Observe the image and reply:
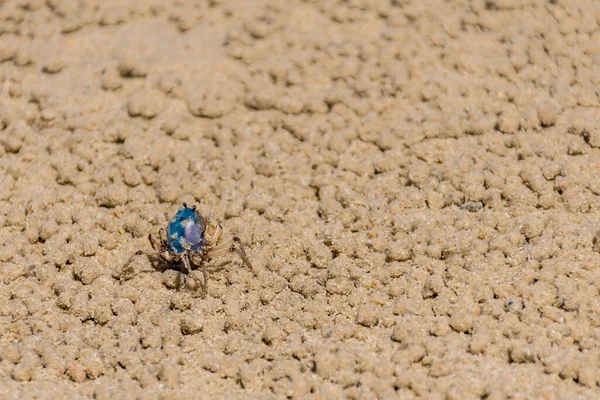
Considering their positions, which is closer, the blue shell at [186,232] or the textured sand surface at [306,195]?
the textured sand surface at [306,195]

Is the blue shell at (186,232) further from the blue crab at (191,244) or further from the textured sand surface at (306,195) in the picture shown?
the textured sand surface at (306,195)

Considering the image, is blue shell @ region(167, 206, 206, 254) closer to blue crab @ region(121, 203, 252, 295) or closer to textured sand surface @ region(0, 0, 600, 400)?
blue crab @ region(121, 203, 252, 295)

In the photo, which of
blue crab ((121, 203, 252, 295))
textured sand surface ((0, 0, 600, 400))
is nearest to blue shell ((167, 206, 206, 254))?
blue crab ((121, 203, 252, 295))

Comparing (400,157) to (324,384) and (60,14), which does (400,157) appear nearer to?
(324,384)

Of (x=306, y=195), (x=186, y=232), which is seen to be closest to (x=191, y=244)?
(x=186, y=232)

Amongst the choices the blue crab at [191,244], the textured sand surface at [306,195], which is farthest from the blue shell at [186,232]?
the textured sand surface at [306,195]

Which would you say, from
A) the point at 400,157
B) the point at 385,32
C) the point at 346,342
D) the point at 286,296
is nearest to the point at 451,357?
the point at 346,342
